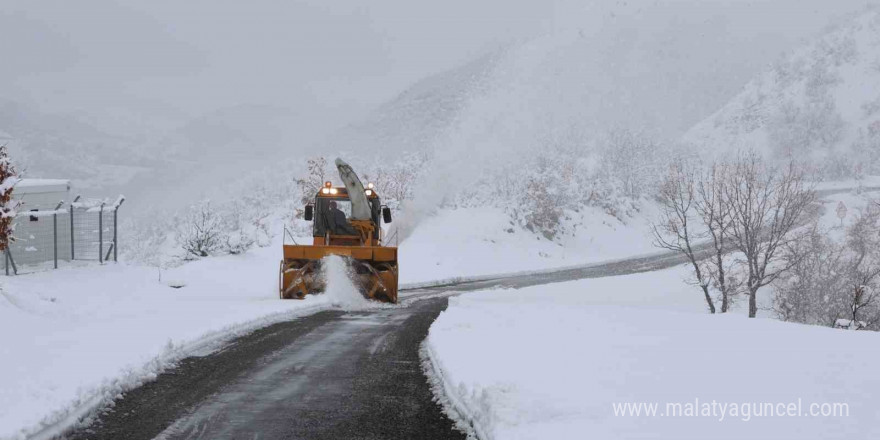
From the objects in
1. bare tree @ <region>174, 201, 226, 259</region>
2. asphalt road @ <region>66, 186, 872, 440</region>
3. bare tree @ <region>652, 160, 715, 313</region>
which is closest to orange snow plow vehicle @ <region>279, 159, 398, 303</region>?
asphalt road @ <region>66, 186, 872, 440</region>

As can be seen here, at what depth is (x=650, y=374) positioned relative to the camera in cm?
774

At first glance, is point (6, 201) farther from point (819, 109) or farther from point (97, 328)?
point (819, 109)

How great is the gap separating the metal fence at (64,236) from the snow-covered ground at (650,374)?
39.1 ft

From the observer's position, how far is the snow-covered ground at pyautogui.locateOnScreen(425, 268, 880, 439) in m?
5.95

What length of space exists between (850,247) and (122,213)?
149966 millimetres

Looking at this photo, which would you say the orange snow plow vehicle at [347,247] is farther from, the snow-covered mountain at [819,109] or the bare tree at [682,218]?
the snow-covered mountain at [819,109]

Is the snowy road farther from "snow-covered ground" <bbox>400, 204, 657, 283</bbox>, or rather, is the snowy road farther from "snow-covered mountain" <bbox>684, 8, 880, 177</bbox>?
"snow-covered mountain" <bbox>684, 8, 880, 177</bbox>

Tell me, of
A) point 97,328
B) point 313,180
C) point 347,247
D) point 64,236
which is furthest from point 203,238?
point 97,328

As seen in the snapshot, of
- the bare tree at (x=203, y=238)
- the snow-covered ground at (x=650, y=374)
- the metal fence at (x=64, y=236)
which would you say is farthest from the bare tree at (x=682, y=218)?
the metal fence at (x=64, y=236)

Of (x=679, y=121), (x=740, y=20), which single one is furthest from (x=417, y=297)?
(x=740, y=20)

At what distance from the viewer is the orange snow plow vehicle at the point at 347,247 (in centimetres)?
1930

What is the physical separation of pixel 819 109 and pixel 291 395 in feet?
300

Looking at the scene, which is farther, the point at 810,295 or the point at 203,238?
the point at 203,238

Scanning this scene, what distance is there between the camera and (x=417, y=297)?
23891mm
